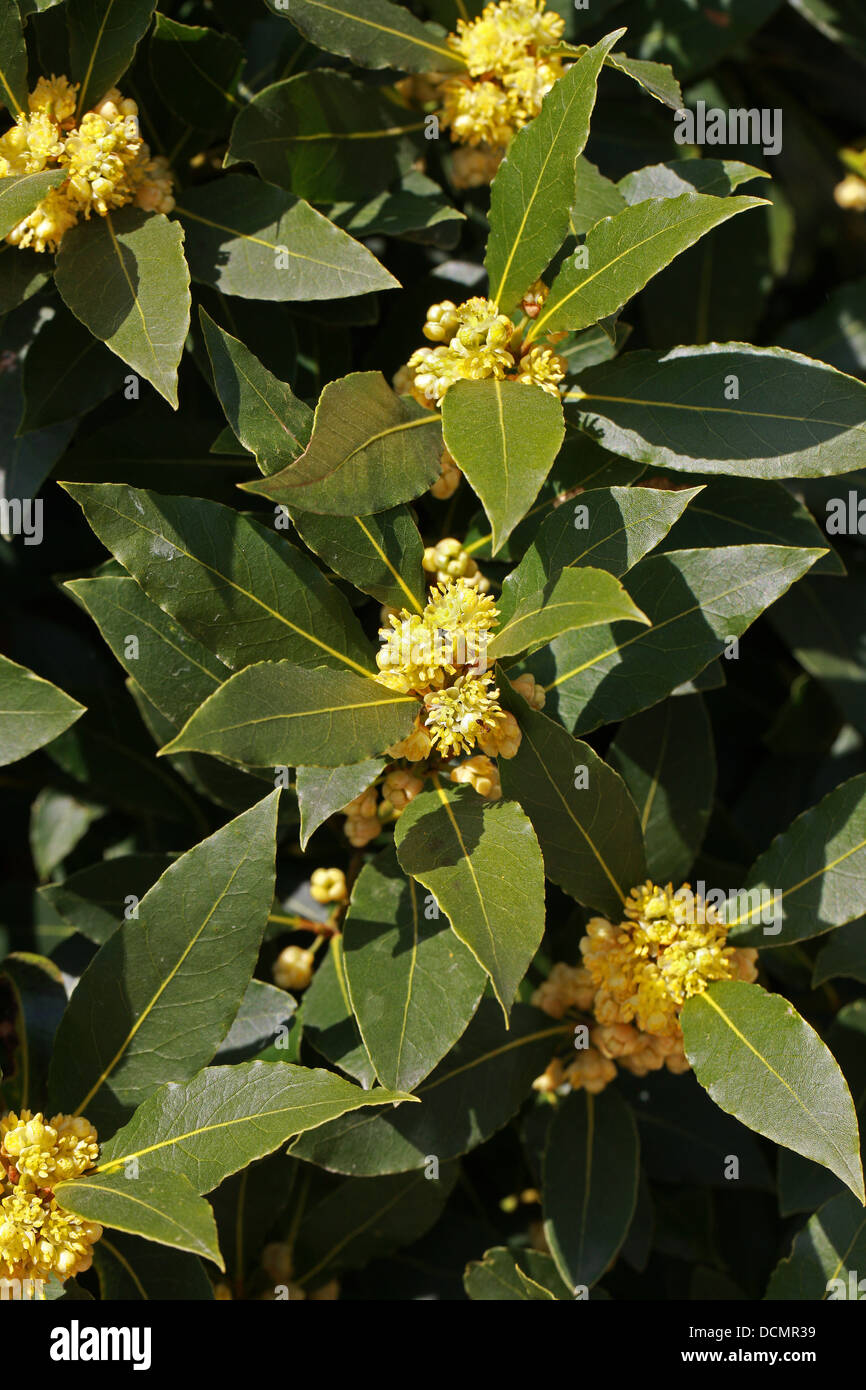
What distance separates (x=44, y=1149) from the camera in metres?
1.93

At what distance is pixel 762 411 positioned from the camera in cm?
202

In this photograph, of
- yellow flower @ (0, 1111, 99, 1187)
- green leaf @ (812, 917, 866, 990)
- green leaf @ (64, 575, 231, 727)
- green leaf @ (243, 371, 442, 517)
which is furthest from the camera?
green leaf @ (812, 917, 866, 990)

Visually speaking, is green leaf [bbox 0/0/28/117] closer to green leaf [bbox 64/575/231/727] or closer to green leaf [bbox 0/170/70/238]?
green leaf [bbox 0/170/70/238]

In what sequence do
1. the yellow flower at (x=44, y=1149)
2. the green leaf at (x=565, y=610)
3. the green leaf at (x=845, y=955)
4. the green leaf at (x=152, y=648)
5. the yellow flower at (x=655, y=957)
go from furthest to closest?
the green leaf at (x=845, y=955) < the yellow flower at (x=655, y=957) < the green leaf at (x=152, y=648) < the yellow flower at (x=44, y=1149) < the green leaf at (x=565, y=610)

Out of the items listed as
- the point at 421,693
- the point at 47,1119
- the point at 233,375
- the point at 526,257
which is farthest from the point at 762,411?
the point at 47,1119

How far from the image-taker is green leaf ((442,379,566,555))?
1.67 metres

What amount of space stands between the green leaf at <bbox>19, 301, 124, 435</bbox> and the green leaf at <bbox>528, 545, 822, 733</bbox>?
98 centimetres

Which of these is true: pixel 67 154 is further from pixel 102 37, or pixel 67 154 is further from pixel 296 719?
pixel 296 719

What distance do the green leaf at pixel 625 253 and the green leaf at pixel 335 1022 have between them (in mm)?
1182

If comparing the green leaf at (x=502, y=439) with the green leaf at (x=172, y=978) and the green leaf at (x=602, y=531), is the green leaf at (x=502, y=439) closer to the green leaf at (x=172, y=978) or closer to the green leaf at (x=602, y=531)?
the green leaf at (x=602, y=531)

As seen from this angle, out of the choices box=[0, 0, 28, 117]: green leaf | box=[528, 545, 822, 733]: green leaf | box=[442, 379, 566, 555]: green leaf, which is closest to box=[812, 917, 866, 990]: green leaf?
box=[528, 545, 822, 733]: green leaf

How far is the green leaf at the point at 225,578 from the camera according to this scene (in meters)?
1.86

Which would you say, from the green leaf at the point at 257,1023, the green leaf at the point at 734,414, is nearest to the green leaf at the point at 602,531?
the green leaf at the point at 734,414

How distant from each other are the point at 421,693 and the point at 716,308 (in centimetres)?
151
